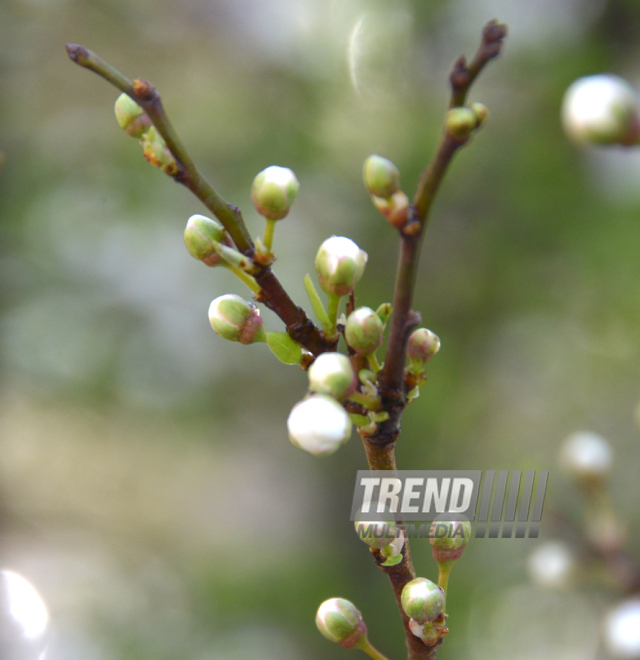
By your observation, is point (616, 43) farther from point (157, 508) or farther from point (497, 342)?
point (157, 508)

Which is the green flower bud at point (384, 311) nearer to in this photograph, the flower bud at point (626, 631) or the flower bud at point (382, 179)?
the flower bud at point (382, 179)

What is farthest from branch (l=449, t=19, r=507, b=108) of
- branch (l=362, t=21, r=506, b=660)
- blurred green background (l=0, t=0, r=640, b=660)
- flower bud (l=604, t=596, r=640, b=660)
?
blurred green background (l=0, t=0, r=640, b=660)

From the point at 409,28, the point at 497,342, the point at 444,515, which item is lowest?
the point at 444,515

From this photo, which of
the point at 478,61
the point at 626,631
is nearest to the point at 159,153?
the point at 478,61

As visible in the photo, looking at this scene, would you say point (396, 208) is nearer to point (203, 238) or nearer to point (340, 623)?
point (203, 238)

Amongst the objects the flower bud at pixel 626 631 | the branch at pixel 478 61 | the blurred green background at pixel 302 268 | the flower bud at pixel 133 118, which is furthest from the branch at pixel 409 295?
the blurred green background at pixel 302 268

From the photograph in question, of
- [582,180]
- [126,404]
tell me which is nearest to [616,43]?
[582,180]
